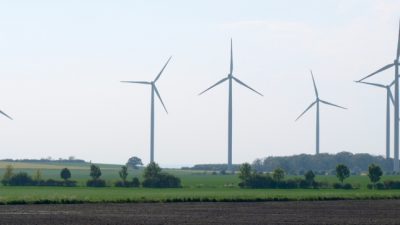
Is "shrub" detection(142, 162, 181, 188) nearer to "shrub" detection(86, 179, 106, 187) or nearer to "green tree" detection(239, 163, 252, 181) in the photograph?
"shrub" detection(86, 179, 106, 187)

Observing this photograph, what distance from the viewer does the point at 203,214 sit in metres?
62.6

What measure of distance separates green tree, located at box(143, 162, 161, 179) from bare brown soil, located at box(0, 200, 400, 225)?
57.1m

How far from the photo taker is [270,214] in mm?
63156

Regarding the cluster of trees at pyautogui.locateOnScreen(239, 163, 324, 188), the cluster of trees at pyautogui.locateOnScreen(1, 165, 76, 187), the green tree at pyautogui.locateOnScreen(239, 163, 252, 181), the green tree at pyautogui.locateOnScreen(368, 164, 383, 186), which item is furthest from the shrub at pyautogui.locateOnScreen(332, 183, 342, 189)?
the cluster of trees at pyautogui.locateOnScreen(1, 165, 76, 187)

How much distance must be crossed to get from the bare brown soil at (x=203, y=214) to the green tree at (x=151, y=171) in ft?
187

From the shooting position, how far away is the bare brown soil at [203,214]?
181 ft

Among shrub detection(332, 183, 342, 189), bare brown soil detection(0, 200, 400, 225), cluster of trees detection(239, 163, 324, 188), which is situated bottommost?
bare brown soil detection(0, 200, 400, 225)

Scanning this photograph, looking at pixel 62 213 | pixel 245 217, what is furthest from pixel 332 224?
pixel 62 213

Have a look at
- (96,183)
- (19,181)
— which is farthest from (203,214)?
(19,181)

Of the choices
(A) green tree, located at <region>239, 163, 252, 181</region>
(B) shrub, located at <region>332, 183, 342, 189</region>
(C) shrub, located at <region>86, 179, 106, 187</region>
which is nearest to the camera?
(B) shrub, located at <region>332, 183, 342, 189</region>

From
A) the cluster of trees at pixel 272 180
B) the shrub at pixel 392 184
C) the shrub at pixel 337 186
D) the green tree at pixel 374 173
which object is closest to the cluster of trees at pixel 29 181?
the cluster of trees at pixel 272 180

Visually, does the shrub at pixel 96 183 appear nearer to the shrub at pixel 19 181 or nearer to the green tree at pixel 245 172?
the shrub at pixel 19 181

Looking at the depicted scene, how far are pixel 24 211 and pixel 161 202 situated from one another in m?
17.3

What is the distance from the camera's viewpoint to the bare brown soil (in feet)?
181
